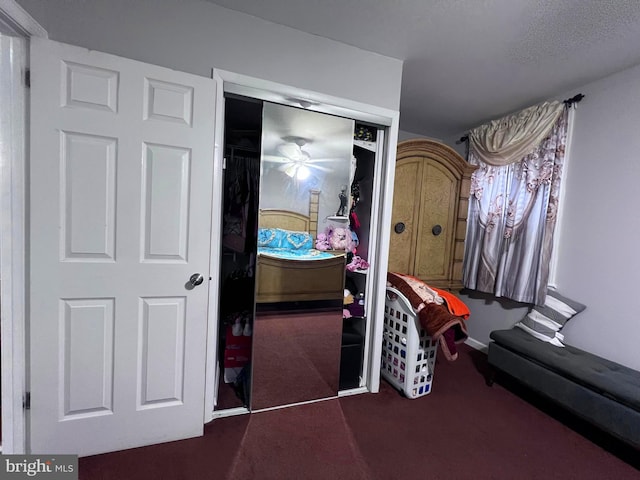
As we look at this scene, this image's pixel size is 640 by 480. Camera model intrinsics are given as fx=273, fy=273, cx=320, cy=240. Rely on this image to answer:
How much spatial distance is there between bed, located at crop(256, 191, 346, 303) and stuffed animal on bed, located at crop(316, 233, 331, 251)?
0.03 m

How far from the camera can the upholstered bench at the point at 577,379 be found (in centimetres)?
147

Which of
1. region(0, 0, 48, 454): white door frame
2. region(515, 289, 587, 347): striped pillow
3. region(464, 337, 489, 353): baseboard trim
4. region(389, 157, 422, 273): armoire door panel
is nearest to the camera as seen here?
region(0, 0, 48, 454): white door frame

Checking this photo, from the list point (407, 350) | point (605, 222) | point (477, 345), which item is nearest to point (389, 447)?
point (407, 350)

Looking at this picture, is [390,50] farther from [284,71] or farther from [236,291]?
[236,291]

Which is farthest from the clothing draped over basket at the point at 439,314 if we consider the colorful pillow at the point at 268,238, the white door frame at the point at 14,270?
the white door frame at the point at 14,270

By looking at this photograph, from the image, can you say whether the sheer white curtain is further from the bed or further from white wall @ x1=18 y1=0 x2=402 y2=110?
the bed

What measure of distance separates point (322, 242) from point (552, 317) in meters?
1.91

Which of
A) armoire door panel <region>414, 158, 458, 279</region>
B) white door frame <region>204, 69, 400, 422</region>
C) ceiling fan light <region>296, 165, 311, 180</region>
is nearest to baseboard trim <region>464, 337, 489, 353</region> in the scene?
armoire door panel <region>414, 158, 458, 279</region>

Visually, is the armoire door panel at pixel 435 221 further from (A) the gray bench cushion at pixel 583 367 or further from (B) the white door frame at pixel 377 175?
(A) the gray bench cushion at pixel 583 367

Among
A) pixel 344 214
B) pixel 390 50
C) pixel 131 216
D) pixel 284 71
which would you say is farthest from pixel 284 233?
pixel 390 50

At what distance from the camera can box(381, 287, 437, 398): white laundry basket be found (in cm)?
196

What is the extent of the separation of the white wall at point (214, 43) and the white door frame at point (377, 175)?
0.05m

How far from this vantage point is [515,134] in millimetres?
2410

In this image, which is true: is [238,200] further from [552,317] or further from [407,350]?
[552,317]
